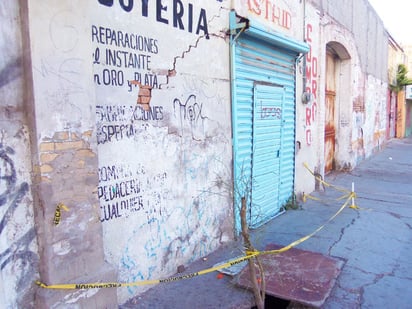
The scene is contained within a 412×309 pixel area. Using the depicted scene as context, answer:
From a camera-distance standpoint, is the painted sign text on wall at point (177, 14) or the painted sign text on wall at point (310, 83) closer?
the painted sign text on wall at point (177, 14)

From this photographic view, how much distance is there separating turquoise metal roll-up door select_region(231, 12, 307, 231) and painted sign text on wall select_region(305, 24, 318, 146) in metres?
0.76

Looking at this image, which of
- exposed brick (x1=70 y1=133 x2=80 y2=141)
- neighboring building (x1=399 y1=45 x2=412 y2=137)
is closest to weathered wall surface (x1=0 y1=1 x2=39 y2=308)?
exposed brick (x1=70 y1=133 x2=80 y2=141)

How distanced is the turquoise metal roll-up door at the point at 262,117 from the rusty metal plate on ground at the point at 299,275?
87cm

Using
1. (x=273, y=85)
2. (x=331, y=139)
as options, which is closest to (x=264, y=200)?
(x=273, y=85)

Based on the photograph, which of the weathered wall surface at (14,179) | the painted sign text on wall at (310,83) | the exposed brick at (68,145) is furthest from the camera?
the painted sign text on wall at (310,83)

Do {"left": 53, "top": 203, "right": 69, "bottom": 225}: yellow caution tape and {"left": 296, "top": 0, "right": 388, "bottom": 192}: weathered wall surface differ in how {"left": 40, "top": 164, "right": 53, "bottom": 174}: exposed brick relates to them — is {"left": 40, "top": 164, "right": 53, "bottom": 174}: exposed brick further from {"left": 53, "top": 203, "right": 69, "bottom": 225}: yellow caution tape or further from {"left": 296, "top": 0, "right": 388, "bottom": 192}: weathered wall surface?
{"left": 296, "top": 0, "right": 388, "bottom": 192}: weathered wall surface

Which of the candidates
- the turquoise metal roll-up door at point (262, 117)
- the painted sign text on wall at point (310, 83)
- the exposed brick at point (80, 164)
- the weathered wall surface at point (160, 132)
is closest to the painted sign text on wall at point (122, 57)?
the weathered wall surface at point (160, 132)

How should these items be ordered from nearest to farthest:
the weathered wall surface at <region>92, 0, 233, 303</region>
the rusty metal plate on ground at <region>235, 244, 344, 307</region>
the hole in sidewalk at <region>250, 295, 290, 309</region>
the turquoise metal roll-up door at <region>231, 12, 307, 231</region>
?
the weathered wall surface at <region>92, 0, 233, 303</region>, the rusty metal plate on ground at <region>235, 244, 344, 307</region>, the hole in sidewalk at <region>250, 295, 290, 309</region>, the turquoise metal roll-up door at <region>231, 12, 307, 231</region>

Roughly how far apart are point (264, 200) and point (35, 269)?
3.96 meters

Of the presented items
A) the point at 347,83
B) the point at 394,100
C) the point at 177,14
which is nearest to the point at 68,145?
the point at 177,14

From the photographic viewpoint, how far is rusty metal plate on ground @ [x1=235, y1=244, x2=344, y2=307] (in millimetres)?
3426

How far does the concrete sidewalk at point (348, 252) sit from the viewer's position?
3516 mm

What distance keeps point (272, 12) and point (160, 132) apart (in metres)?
3.32

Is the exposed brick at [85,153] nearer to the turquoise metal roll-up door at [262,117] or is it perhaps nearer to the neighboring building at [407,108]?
the turquoise metal roll-up door at [262,117]
